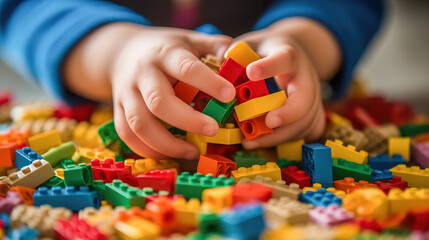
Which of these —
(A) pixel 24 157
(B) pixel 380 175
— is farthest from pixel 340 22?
(A) pixel 24 157

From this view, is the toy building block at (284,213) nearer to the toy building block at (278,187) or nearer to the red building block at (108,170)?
the toy building block at (278,187)

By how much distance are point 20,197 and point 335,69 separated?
0.78 metres

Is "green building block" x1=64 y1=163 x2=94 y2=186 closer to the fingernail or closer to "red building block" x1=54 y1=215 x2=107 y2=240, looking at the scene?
"red building block" x1=54 y1=215 x2=107 y2=240

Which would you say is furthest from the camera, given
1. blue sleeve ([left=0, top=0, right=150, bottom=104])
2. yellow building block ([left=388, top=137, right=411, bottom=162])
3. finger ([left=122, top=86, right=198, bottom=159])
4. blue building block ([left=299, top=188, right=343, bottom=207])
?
blue sleeve ([left=0, top=0, right=150, bottom=104])

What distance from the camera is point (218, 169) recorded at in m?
0.49

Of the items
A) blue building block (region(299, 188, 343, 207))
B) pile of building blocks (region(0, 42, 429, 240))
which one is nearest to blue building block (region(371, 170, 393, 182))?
pile of building blocks (region(0, 42, 429, 240))

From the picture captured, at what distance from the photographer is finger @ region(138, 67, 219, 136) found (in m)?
0.49

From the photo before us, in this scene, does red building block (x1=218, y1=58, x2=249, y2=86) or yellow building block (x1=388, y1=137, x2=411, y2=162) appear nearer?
red building block (x1=218, y1=58, x2=249, y2=86)

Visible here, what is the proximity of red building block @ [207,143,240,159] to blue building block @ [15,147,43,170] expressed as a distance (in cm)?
22

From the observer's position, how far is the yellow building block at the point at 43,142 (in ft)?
1.90

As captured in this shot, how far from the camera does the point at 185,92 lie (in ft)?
1.74

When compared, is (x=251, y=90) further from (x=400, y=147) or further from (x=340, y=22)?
(x=340, y=22)

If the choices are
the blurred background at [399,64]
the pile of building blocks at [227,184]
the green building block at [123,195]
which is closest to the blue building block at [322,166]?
the pile of building blocks at [227,184]

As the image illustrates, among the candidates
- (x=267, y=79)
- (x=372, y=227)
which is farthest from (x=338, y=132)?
(x=372, y=227)
